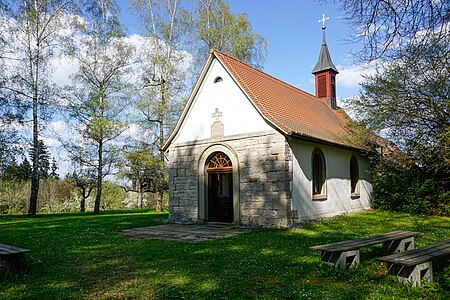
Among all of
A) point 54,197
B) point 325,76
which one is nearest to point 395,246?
point 325,76

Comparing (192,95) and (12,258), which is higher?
(192,95)

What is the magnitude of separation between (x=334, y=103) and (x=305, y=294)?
1774 centimetres

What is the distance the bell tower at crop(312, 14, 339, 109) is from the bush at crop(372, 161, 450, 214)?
224 inches

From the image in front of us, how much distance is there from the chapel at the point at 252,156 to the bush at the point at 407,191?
1.58 metres

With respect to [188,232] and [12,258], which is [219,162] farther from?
[12,258]

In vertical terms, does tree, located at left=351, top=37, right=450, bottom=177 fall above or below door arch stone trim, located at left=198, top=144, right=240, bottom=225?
→ above

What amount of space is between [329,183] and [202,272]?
8.95 m

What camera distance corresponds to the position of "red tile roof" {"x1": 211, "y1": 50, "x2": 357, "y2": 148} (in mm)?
11992

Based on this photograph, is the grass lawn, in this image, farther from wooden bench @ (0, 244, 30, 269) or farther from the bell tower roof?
the bell tower roof

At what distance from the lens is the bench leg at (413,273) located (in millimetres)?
4863

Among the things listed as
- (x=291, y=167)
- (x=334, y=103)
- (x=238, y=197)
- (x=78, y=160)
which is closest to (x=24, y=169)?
(x=78, y=160)

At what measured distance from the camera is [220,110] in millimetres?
13062

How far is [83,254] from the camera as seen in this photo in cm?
783

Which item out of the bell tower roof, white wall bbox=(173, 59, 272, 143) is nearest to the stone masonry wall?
white wall bbox=(173, 59, 272, 143)
